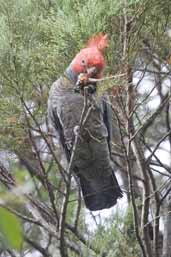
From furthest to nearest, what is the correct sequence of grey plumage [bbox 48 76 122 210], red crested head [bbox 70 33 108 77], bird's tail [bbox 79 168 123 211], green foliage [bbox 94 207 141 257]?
1. bird's tail [bbox 79 168 123 211]
2. grey plumage [bbox 48 76 122 210]
3. green foliage [bbox 94 207 141 257]
4. red crested head [bbox 70 33 108 77]

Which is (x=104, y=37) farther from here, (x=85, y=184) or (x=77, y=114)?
(x=85, y=184)

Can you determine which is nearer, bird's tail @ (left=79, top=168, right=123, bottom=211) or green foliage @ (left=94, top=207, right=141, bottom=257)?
green foliage @ (left=94, top=207, right=141, bottom=257)

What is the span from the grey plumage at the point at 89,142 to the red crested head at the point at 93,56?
31 centimetres

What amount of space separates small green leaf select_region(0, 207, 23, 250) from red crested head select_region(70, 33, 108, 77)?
4.38 feet

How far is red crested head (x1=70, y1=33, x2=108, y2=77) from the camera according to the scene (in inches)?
69.3

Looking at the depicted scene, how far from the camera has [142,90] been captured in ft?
6.84

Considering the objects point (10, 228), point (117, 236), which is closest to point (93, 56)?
point (117, 236)

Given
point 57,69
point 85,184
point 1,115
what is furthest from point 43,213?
point 57,69

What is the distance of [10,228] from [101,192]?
207cm

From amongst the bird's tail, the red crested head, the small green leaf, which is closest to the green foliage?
the bird's tail

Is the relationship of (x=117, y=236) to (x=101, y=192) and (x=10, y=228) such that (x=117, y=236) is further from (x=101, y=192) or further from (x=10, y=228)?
(x=10, y=228)

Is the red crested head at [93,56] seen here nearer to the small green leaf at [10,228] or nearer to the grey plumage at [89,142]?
the grey plumage at [89,142]

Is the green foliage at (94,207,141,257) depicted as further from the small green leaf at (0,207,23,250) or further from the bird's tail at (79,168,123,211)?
the small green leaf at (0,207,23,250)

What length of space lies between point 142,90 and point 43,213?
73 cm
